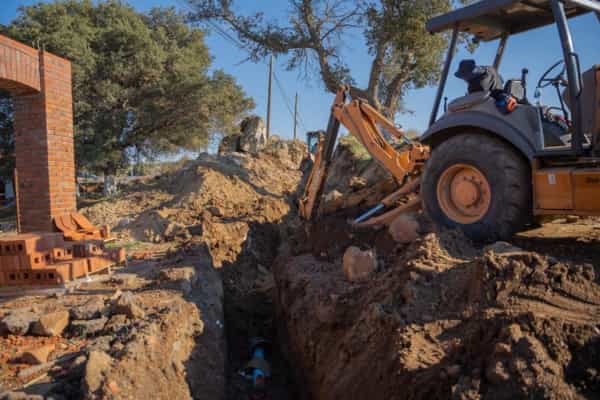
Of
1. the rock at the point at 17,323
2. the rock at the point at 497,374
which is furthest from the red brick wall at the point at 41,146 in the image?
the rock at the point at 497,374

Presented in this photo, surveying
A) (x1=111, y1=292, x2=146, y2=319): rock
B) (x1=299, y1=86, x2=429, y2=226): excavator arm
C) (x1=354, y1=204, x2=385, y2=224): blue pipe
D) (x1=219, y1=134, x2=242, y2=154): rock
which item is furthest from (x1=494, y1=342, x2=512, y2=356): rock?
(x1=219, y1=134, x2=242, y2=154): rock

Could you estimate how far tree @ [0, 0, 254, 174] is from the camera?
48.1ft

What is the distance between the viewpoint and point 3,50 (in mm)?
5230

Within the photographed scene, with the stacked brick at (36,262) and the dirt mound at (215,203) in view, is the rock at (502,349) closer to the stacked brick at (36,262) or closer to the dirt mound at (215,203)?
the stacked brick at (36,262)

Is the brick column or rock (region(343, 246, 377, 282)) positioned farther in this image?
the brick column

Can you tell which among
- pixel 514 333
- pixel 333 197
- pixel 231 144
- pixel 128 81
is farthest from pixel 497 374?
pixel 128 81

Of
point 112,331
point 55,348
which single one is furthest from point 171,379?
point 55,348

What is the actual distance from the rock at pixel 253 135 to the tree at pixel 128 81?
128cm

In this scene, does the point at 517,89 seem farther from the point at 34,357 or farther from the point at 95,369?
the point at 34,357

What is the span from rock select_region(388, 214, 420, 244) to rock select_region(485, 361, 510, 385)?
7.46 ft

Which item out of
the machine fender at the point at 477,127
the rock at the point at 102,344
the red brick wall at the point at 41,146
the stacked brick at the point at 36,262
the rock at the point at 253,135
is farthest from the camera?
the rock at the point at 253,135

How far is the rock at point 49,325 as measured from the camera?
3.77m

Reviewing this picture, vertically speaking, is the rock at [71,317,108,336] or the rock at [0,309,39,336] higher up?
the rock at [0,309,39,336]

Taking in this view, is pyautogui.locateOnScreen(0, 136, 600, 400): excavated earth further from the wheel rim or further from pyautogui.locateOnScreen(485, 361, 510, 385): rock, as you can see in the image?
the wheel rim
